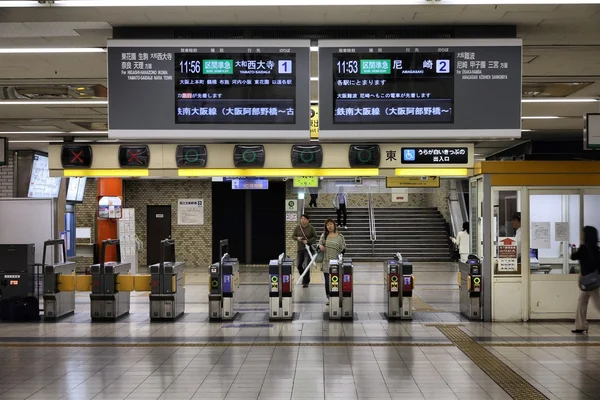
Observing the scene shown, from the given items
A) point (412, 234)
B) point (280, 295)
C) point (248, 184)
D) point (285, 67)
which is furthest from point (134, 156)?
point (412, 234)

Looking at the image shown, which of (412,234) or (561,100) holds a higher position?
(561,100)

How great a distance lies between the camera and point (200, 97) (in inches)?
217

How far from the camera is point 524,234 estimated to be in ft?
39.1

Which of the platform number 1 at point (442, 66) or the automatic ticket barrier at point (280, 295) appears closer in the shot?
the platform number 1 at point (442, 66)

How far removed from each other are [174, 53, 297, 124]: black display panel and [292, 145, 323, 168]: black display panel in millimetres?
4929

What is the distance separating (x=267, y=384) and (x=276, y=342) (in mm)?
2516

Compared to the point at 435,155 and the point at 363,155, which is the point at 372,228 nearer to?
the point at 435,155

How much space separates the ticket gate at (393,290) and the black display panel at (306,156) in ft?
9.22

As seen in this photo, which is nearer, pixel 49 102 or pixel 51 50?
pixel 51 50

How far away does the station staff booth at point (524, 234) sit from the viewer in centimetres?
1192

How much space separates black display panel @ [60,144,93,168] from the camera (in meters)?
11.0

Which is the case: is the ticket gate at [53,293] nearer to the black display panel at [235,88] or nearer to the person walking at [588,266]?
the black display panel at [235,88]

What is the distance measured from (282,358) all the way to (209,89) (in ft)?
14.3


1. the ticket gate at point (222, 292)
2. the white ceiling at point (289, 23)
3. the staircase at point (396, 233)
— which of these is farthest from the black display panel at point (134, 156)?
the staircase at point (396, 233)
